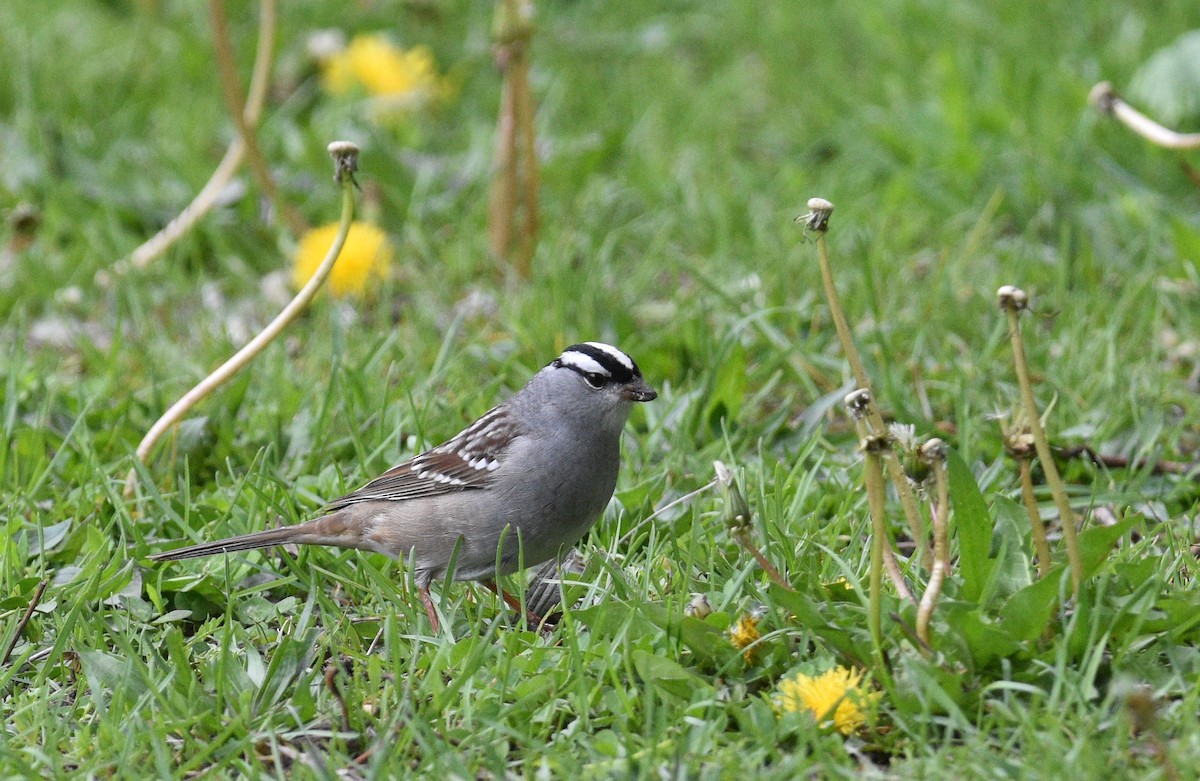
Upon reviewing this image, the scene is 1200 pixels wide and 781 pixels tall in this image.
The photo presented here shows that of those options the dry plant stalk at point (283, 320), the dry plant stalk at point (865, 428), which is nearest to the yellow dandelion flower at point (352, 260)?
the dry plant stalk at point (283, 320)

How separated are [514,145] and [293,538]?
237 centimetres

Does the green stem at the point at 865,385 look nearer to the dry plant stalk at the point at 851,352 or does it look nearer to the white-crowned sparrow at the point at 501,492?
the dry plant stalk at the point at 851,352

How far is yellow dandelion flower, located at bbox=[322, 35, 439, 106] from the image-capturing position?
7477mm

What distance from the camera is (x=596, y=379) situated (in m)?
4.14

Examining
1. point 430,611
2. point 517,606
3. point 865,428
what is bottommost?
point 517,606

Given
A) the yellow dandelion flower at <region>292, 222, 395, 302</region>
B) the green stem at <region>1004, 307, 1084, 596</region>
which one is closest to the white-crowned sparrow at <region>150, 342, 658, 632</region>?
the green stem at <region>1004, 307, 1084, 596</region>

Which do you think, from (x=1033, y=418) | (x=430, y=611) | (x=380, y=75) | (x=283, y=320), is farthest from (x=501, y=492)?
(x=380, y=75)

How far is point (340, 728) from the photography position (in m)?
3.20

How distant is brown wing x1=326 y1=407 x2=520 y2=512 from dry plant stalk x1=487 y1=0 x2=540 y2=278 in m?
1.91

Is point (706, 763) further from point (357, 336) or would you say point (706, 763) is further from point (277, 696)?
point (357, 336)

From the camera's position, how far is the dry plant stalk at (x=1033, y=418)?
9.18 ft

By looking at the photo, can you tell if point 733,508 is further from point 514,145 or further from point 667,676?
point 514,145

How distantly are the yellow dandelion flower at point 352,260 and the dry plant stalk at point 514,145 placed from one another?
19.4 inches

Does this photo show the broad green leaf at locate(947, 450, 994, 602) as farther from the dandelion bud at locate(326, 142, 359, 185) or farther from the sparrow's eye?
the dandelion bud at locate(326, 142, 359, 185)
